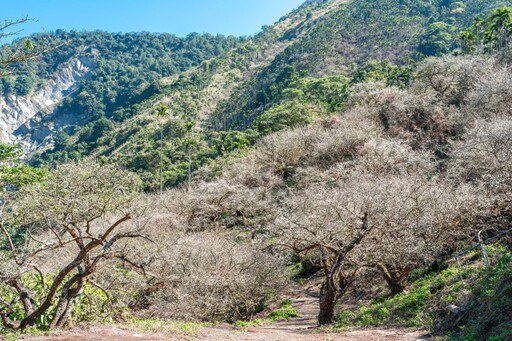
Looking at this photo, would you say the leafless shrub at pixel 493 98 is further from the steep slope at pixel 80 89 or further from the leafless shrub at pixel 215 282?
the steep slope at pixel 80 89

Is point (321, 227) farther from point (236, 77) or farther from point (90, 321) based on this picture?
point (236, 77)

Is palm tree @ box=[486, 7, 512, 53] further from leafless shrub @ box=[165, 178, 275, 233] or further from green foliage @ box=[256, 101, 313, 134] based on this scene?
leafless shrub @ box=[165, 178, 275, 233]

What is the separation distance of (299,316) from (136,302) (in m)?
6.46

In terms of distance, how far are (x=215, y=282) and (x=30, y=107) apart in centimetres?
18621

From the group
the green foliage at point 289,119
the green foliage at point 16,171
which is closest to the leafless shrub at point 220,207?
the green foliage at point 16,171

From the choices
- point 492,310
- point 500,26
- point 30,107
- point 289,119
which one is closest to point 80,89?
point 30,107

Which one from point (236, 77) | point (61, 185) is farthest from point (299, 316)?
point (236, 77)

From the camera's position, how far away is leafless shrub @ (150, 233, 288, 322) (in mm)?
13797

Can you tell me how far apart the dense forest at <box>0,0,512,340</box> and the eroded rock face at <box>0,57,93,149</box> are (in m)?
104

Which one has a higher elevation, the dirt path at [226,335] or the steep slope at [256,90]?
the steep slope at [256,90]

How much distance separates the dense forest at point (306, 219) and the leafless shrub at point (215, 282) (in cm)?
7

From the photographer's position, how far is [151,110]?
113375 mm

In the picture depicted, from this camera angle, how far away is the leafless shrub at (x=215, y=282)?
45.3 ft

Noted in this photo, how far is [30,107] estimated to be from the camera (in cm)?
16962
